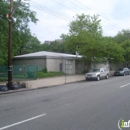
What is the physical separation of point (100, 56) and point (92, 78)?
6884mm

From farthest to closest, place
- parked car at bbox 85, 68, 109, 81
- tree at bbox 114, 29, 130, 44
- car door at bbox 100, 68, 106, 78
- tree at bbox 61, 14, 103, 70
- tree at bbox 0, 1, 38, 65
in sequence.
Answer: tree at bbox 114, 29, 130, 44, tree at bbox 61, 14, 103, 70, car door at bbox 100, 68, 106, 78, parked car at bbox 85, 68, 109, 81, tree at bbox 0, 1, 38, 65

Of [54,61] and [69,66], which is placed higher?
[54,61]

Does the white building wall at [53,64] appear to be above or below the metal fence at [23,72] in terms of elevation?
above

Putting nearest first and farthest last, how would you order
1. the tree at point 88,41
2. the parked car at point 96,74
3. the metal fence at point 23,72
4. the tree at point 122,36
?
the metal fence at point 23,72
the parked car at point 96,74
the tree at point 88,41
the tree at point 122,36

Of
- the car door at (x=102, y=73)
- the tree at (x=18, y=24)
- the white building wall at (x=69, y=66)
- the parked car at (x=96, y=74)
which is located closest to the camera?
the tree at (x=18, y=24)

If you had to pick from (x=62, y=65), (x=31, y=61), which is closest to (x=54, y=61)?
(x=62, y=65)

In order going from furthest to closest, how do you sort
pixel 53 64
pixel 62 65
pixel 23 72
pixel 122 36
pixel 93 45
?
1. pixel 122 36
2. pixel 62 65
3. pixel 53 64
4. pixel 93 45
5. pixel 23 72

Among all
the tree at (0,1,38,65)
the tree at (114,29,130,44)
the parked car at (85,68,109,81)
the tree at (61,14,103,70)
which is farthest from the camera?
the tree at (114,29,130,44)

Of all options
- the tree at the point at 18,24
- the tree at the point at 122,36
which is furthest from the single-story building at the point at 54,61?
the tree at the point at 122,36

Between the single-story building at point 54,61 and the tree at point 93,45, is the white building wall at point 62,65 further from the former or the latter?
the tree at point 93,45

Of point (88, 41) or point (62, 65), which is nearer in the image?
point (88, 41)

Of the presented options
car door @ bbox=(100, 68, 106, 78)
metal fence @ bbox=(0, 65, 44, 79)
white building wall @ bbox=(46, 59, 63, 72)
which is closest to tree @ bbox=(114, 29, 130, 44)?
white building wall @ bbox=(46, 59, 63, 72)

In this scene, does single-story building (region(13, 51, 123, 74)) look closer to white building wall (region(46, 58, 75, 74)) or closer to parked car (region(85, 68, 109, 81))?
white building wall (region(46, 58, 75, 74))

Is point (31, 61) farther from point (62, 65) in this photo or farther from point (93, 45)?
point (93, 45)
